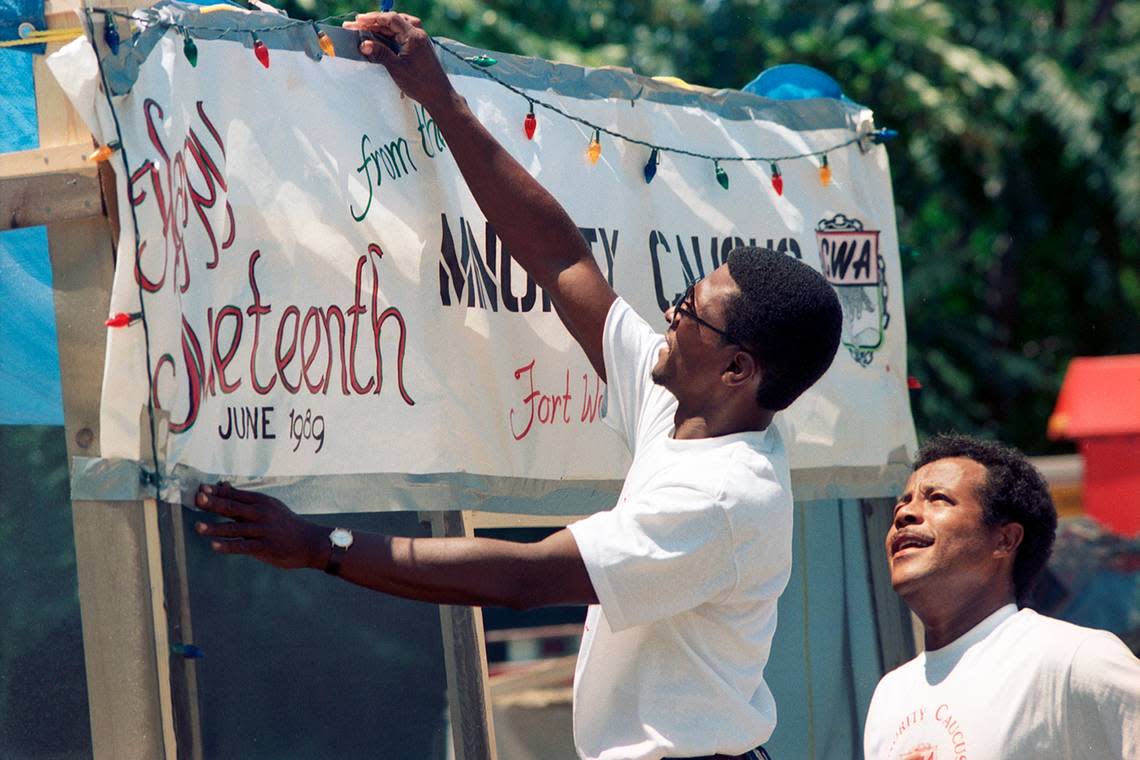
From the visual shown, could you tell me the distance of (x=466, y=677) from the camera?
340 cm

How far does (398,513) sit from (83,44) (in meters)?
1.22

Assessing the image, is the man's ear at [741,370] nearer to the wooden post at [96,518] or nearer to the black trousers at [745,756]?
the black trousers at [745,756]

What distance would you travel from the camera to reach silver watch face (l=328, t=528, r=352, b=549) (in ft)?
7.79

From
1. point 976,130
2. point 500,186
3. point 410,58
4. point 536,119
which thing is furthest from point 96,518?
point 976,130

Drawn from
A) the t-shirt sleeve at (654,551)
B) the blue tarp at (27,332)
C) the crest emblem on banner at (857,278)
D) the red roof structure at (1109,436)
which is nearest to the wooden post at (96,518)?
the blue tarp at (27,332)

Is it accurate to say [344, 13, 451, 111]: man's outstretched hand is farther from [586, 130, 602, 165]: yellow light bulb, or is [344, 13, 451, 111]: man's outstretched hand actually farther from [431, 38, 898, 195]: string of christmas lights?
[586, 130, 602, 165]: yellow light bulb

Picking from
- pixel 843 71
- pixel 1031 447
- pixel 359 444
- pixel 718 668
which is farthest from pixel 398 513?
pixel 1031 447

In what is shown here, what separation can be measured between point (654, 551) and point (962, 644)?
0.85m

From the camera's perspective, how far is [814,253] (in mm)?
4305

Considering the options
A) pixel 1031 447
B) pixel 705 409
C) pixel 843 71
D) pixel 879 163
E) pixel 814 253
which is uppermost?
pixel 843 71

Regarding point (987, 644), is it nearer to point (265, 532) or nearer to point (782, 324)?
point (782, 324)

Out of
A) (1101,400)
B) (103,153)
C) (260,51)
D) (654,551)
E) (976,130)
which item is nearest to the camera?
(654,551)

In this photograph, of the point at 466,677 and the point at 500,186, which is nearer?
the point at 500,186

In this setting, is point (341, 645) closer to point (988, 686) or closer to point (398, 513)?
point (398, 513)
